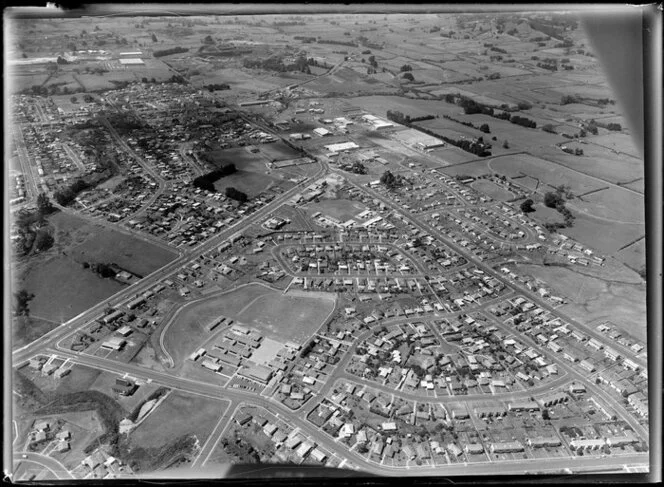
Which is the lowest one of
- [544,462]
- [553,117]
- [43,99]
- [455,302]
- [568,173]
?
[544,462]

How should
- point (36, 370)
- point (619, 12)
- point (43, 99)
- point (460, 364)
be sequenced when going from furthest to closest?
point (43, 99) → point (460, 364) → point (36, 370) → point (619, 12)

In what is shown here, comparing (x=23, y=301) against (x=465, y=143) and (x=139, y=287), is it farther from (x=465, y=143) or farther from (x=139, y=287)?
(x=465, y=143)

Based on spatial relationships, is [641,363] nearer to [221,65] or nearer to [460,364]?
[460,364]

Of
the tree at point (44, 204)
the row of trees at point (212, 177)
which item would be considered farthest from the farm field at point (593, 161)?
the tree at point (44, 204)

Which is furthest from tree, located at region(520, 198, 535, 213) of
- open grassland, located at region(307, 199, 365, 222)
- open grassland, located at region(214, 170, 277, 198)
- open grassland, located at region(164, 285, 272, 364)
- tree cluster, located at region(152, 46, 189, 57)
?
tree cluster, located at region(152, 46, 189, 57)

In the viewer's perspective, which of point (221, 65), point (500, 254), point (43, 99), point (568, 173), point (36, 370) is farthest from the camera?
point (221, 65)

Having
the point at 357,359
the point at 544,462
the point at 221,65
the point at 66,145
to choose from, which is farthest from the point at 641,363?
the point at 221,65

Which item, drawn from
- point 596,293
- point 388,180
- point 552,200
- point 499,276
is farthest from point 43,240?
point 552,200
